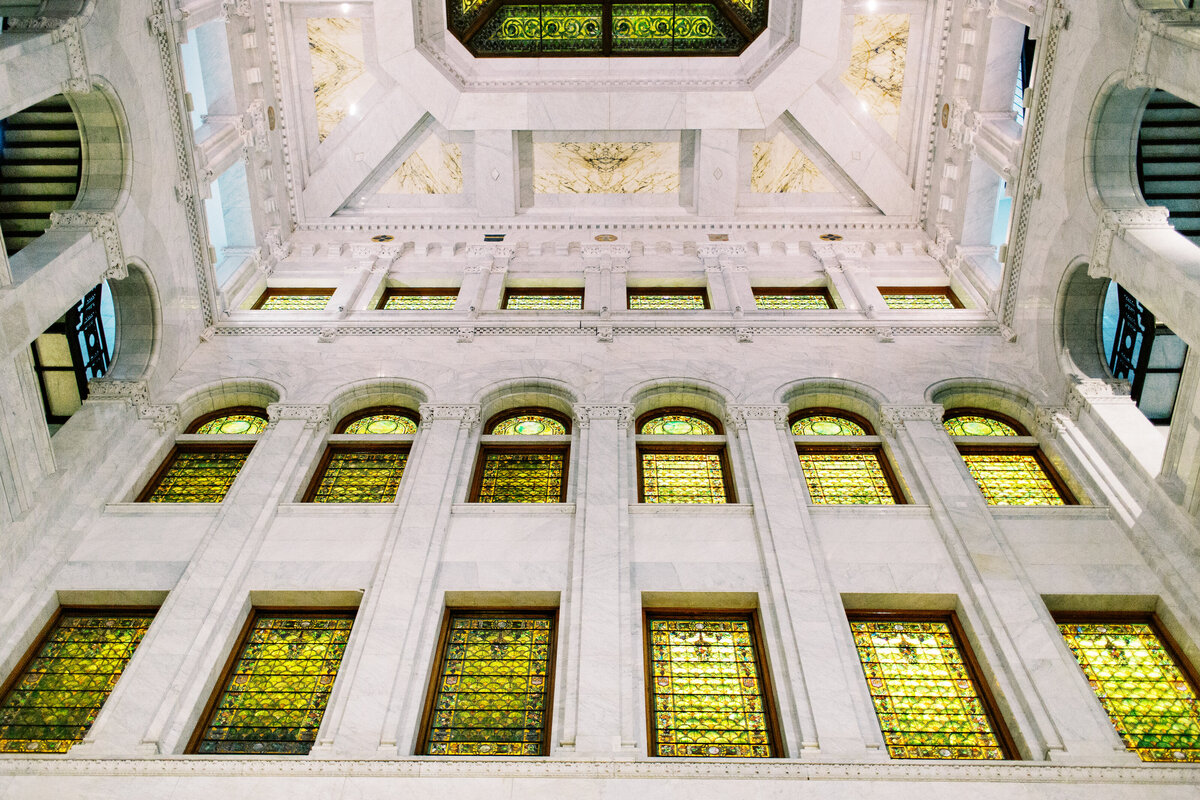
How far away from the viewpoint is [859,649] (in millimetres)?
9492

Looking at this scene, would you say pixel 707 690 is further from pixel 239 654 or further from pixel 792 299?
pixel 792 299

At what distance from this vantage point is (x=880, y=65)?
1761 centimetres

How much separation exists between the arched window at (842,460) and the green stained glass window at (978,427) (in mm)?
1236

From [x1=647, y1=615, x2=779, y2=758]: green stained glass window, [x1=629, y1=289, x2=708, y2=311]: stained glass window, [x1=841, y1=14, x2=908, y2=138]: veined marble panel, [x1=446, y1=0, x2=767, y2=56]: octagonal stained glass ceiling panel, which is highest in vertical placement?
[x1=446, y1=0, x2=767, y2=56]: octagonal stained glass ceiling panel

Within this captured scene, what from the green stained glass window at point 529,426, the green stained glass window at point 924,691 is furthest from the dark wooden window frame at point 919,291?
the green stained glass window at point 924,691

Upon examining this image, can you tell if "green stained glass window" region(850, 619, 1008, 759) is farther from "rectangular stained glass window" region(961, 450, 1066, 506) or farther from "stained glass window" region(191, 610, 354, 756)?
"stained glass window" region(191, 610, 354, 756)

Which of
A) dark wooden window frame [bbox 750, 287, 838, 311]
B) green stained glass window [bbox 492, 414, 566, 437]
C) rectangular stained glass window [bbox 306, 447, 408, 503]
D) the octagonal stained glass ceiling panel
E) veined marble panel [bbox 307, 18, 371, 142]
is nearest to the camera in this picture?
rectangular stained glass window [bbox 306, 447, 408, 503]

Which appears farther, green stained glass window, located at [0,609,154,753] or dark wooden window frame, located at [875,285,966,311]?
dark wooden window frame, located at [875,285,966,311]

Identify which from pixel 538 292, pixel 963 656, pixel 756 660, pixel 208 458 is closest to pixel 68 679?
pixel 208 458

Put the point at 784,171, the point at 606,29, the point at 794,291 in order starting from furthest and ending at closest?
the point at 784,171
the point at 606,29
the point at 794,291

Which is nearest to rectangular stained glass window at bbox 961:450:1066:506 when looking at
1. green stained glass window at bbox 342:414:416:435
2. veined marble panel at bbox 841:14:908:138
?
green stained glass window at bbox 342:414:416:435

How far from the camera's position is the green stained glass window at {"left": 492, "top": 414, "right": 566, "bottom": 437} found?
13242mm

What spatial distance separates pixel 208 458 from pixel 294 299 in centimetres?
503

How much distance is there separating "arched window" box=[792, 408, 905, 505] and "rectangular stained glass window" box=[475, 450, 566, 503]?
333cm
